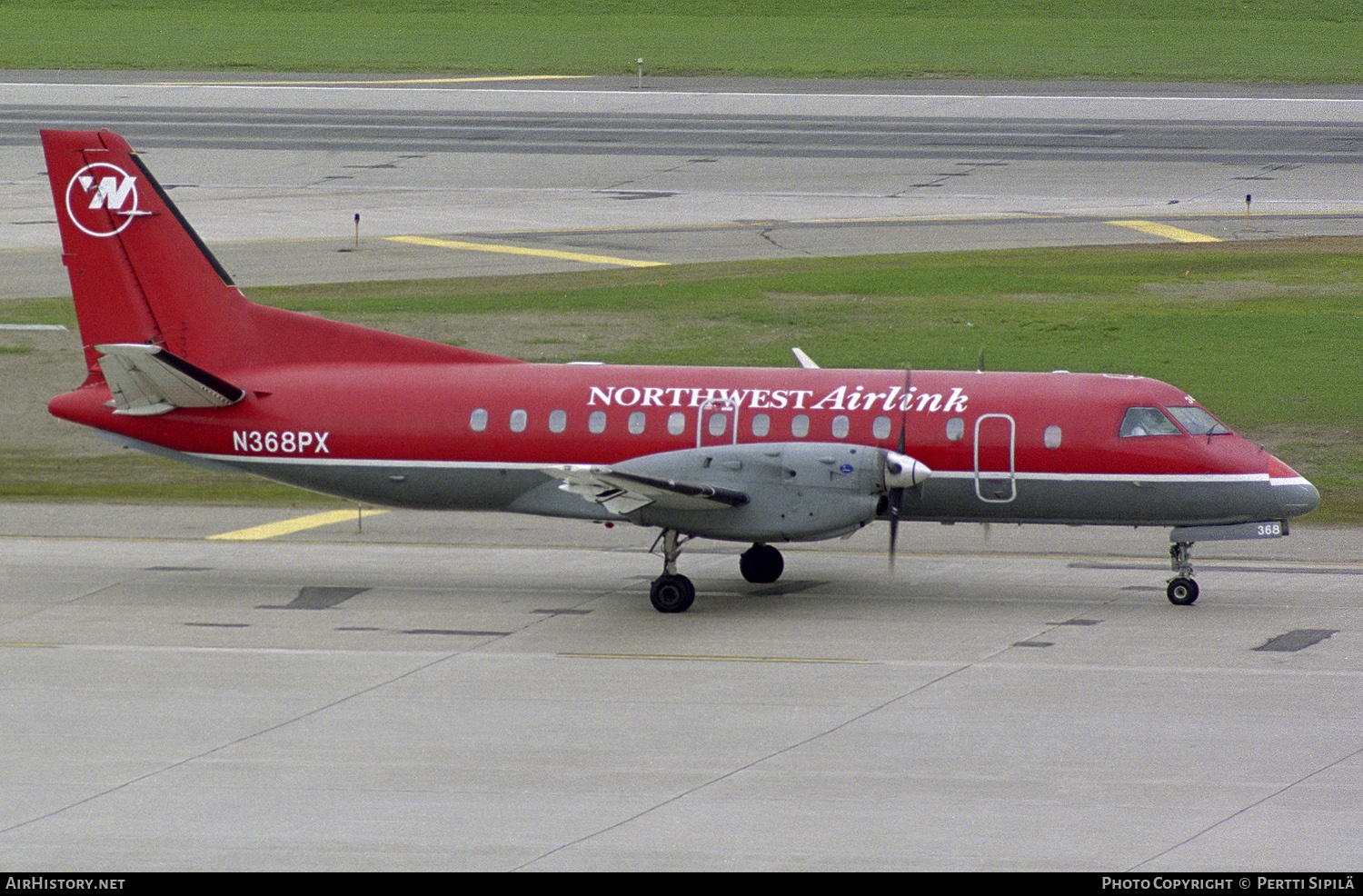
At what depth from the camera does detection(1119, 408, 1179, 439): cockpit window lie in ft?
77.6

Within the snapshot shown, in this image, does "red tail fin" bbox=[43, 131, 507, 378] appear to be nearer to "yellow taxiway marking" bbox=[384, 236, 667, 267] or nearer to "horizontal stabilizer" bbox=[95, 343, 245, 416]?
"horizontal stabilizer" bbox=[95, 343, 245, 416]

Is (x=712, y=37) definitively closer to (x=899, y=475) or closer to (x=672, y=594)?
(x=672, y=594)

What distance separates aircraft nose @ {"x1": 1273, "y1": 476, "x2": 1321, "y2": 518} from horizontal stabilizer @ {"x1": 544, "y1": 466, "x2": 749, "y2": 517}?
707 cm

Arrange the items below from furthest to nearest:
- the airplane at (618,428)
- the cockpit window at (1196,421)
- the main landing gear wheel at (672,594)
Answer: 1. the cockpit window at (1196,421)
2. the main landing gear wheel at (672,594)
3. the airplane at (618,428)

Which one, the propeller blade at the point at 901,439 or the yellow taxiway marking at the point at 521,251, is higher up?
the yellow taxiway marking at the point at 521,251

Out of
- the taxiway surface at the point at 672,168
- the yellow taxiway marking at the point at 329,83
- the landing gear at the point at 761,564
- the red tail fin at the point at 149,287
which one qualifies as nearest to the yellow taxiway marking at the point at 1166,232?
the taxiway surface at the point at 672,168

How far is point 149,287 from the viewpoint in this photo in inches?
1005

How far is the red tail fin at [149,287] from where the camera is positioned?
25.4 metres

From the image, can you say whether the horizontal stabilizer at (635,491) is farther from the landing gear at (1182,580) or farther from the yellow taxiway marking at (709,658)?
the landing gear at (1182,580)

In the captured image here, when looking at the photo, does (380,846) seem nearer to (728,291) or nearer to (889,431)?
Result: (889,431)

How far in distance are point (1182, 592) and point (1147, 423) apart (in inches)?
91.0

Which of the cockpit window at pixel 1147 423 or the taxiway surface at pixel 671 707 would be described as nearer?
the taxiway surface at pixel 671 707

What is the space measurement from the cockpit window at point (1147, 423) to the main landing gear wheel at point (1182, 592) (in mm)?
2012

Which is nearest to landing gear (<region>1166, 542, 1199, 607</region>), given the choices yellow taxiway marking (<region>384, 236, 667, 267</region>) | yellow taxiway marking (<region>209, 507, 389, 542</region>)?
yellow taxiway marking (<region>209, 507, 389, 542</region>)
